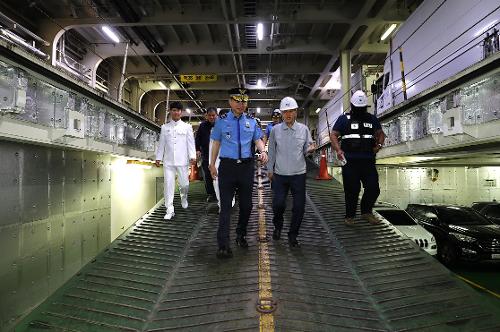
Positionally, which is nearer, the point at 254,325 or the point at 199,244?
the point at 254,325

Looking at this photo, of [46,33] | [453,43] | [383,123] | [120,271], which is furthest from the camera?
[46,33]

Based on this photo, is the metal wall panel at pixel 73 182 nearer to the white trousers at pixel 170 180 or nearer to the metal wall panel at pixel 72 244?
the metal wall panel at pixel 72 244

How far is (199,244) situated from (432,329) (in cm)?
273

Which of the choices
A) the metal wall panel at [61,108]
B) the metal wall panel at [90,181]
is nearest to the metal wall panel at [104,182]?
the metal wall panel at [90,181]

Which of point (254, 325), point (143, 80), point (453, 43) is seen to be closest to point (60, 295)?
point (254, 325)

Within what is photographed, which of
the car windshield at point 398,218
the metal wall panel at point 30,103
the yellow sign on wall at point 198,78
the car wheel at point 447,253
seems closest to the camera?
the metal wall panel at point 30,103

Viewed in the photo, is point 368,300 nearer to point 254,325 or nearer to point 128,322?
point 254,325

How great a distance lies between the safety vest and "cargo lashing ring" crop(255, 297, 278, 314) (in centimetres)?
267

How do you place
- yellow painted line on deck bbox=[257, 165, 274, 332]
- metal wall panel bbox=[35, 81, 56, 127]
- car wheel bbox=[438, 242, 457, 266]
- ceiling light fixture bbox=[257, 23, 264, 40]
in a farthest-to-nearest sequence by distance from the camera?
1. ceiling light fixture bbox=[257, 23, 264, 40]
2. car wheel bbox=[438, 242, 457, 266]
3. metal wall panel bbox=[35, 81, 56, 127]
4. yellow painted line on deck bbox=[257, 165, 274, 332]

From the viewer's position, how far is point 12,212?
16.9 ft

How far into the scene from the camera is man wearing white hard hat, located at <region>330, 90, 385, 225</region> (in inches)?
189

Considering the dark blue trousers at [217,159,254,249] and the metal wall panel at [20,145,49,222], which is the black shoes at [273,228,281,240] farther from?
the metal wall panel at [20,145,49,222]

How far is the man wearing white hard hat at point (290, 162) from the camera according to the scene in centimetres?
416

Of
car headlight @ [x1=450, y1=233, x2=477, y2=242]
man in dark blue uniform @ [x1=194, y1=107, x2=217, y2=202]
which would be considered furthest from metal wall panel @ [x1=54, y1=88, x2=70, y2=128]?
car headlight @ [x1=450, y1=233, x2=477, y2=242]
